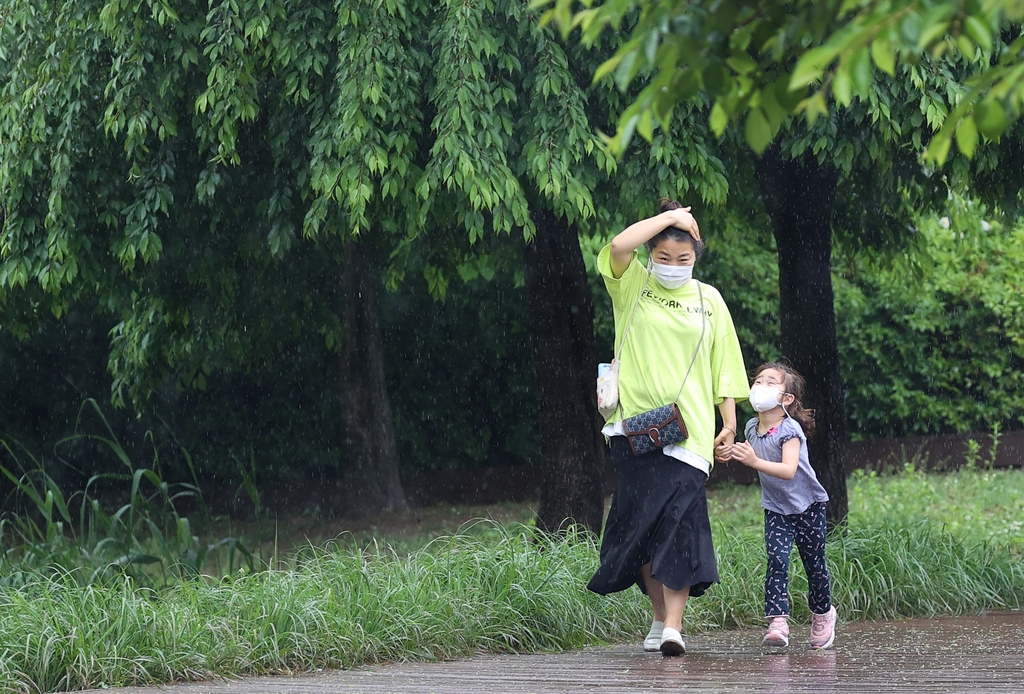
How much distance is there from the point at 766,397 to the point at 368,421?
918 centimetres

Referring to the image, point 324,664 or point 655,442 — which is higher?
point 655,442

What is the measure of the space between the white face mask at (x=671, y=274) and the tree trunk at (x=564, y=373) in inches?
134

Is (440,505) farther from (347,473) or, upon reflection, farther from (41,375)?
(41,375)

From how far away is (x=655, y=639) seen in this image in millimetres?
5359

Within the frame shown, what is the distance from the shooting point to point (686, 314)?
5258 mm

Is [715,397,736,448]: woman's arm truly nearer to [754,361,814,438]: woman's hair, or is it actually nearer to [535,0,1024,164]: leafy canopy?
[754,361,814,438]: woman's hair

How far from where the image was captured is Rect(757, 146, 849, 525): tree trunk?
843cm

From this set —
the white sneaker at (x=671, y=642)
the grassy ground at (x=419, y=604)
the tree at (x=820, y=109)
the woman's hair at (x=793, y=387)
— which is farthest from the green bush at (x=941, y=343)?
the white sneaker at (x=671, y=642)

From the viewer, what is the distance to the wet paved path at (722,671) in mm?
4484

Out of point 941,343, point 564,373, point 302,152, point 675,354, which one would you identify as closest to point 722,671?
point 675,354

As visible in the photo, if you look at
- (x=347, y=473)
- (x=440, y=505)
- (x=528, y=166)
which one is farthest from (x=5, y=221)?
(x=440, y=505)

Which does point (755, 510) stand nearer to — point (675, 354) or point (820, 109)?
point (675, 354)

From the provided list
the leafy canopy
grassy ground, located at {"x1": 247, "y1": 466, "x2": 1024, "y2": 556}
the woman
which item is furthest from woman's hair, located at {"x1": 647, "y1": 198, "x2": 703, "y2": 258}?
grassy ground, located at {"x1": 247, "y1": 466, "x2": 1024, "y2": 556}

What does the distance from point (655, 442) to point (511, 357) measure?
32.6 feet
